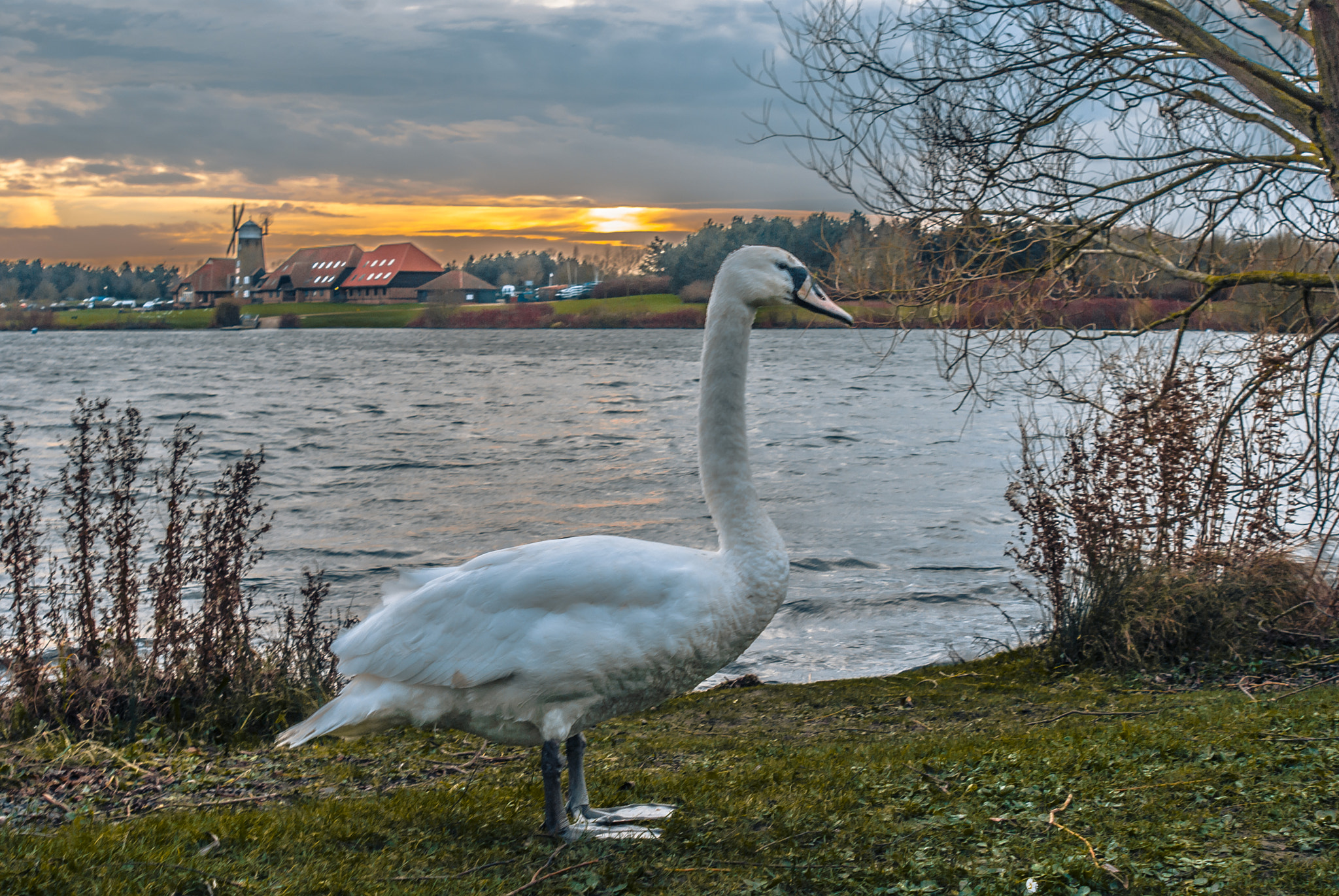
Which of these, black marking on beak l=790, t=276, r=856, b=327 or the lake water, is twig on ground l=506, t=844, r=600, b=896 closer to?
black marking on beak l=790, t=276, r=856, b=327

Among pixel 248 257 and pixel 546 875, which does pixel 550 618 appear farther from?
pixel 248 257

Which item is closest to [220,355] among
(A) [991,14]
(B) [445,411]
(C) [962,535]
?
(B) [445,411]

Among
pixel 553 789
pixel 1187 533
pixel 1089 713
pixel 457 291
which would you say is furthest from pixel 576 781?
pixel 457 291

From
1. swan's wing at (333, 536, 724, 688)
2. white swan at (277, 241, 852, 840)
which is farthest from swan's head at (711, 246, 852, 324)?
swan's wing at (333, 536, 724, 688)

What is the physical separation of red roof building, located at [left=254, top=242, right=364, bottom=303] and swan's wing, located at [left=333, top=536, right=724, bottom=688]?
147 metres

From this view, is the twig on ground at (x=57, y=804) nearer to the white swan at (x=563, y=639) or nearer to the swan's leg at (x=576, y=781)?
the white swan at (x=563, y=639)

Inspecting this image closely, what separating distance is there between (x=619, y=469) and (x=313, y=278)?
129144mm

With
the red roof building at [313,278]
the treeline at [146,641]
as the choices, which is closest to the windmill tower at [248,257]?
the red roof building at [313,278]

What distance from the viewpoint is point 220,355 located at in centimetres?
8588

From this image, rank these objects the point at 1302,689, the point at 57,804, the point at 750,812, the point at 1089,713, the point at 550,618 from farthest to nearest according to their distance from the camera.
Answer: the point at 1302,689 → the point at 1089,713 → the point at 57,804 → the point at 750,812 → the point at 550,618

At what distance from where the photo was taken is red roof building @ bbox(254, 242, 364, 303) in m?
143

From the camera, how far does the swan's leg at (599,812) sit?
427 cm

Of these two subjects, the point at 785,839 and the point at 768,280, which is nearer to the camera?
the point at 785,839

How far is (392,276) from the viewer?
137 metres
